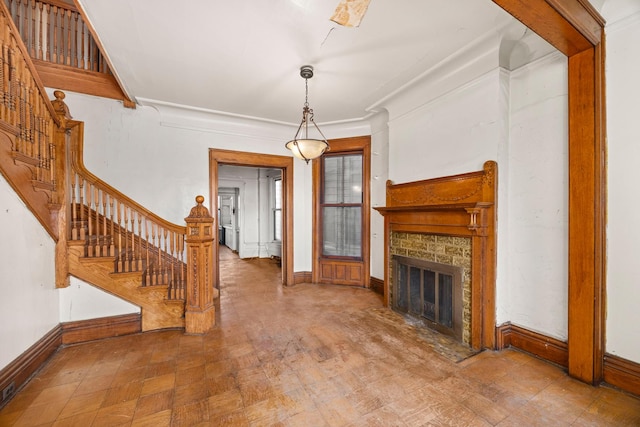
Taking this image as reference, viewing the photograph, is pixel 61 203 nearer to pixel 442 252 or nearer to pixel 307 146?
pixel 307 146

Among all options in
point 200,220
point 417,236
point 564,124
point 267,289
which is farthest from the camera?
point 267,289

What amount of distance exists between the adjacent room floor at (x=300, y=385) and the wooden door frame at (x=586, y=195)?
307 millimetres

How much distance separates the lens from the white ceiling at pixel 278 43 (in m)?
2.08

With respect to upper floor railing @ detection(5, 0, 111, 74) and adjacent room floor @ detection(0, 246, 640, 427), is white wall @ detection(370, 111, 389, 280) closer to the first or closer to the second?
adjacent room floor @ detection(0, 246, 640, 427)

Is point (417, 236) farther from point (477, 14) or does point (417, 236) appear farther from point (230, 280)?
point (230, 280)

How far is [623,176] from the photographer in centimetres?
192

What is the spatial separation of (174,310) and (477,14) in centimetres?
413

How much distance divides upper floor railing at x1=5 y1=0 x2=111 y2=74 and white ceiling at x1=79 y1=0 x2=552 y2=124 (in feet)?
2.62

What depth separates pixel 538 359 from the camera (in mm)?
2385

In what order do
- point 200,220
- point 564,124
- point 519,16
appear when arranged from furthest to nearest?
point 200,220, point 564,124, point 519,16

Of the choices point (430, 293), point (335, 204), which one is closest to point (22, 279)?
point (430, 293)

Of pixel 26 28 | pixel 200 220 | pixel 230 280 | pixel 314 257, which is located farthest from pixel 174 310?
pixel 26 28

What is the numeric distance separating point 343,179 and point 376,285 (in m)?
1.99

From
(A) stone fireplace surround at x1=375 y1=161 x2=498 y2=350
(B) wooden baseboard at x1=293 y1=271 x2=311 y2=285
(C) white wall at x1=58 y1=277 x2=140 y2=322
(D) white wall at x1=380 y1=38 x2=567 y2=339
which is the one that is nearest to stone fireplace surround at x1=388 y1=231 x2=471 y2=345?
(A) stone fireplace surround at x1=375 y1=161 x2=498 y2=350
